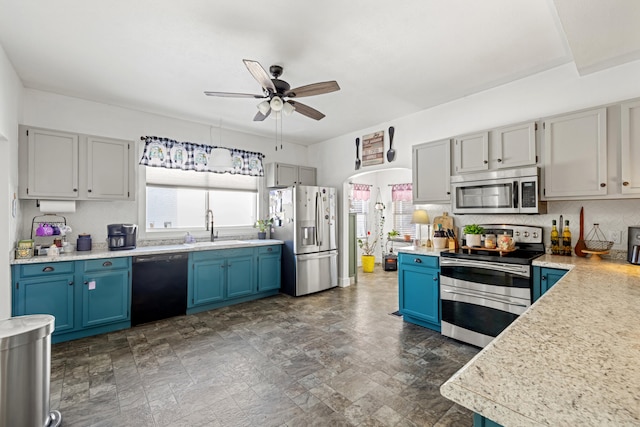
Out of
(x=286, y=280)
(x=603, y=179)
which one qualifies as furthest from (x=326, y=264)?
(x=603, y=179)

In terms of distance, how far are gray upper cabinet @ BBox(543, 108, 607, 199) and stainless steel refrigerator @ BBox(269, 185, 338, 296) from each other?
3.08 metres

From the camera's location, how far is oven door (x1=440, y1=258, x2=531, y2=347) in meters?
2.69

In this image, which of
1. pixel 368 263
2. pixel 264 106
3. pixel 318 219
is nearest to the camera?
pixel 264 106

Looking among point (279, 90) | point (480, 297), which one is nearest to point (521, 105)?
point (480, 297)

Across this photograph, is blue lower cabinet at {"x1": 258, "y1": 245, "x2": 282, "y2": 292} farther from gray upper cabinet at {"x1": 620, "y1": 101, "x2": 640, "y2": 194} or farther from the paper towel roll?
gray upper cabinet at {"x1": 620, "y1": 101, "x2": 640, "y2": 194}

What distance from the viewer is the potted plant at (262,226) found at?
201 inches

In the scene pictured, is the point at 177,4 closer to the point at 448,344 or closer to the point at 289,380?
the point at 289,380

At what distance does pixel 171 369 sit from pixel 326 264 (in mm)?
2972

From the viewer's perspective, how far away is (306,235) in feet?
16.0

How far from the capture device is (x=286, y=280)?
16.2ft

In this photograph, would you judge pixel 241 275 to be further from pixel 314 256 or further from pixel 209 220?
pixel 314 256

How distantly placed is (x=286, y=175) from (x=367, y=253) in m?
3.12

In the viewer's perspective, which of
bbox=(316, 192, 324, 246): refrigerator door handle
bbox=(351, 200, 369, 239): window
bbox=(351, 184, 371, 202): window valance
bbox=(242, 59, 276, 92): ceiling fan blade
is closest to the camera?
bbox=(242, 59, 276, 92): ceiling fan blade

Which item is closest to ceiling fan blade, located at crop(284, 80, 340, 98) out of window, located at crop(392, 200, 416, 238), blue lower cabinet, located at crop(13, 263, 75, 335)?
blue lower cabinet, located at crop(13, 263, 75, 335)
